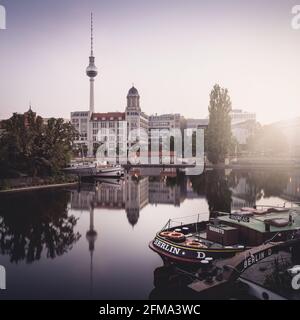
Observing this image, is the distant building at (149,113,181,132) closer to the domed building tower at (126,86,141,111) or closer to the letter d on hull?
the domed building tower at (126,86,141,111)

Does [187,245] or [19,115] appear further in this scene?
[19,115]

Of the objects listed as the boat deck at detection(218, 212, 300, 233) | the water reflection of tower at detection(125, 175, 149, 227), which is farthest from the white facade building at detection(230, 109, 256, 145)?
the boat deck at detection(218, 212, 300, 233)

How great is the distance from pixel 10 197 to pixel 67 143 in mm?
9085

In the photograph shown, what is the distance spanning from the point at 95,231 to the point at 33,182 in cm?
1232

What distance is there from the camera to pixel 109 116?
6844cm

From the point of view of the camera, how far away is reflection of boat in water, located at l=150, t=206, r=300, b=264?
7988mm

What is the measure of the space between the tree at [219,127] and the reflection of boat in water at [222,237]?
26675 millimetres

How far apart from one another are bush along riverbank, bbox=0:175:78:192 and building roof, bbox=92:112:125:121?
1643 inches

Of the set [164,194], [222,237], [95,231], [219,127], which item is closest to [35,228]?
[95,231]

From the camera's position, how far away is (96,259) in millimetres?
9484

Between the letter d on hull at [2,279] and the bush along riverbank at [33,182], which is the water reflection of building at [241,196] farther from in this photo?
the bush along riverbank at [33,182]

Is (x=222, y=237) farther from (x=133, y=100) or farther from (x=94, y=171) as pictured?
(x=133, y=100)

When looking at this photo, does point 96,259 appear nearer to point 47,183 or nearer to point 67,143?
point 47,183

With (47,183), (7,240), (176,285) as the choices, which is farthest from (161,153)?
(176,285)
